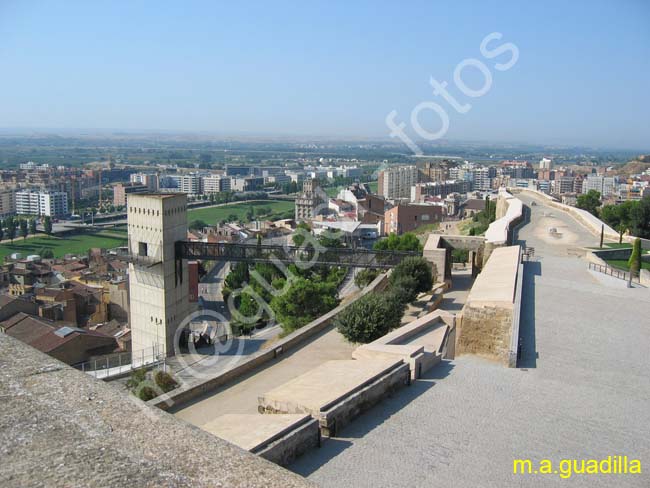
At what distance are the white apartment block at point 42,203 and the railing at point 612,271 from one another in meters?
54.8

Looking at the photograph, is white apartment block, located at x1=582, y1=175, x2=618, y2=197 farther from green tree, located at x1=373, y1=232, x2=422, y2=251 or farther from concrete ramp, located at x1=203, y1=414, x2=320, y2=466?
concrete ramp, located at x1=203, y1=414, x2=320, y2=466

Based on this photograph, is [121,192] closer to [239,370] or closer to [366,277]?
[366,277]

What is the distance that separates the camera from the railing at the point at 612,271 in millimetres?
7973

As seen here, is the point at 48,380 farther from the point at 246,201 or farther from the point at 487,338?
the point at 246,201

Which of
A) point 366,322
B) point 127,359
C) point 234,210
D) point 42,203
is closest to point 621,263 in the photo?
point 366,322

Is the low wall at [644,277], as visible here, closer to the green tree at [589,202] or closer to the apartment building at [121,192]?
the green tree at [589,202]

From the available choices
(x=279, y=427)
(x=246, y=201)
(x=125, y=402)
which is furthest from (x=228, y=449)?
(x=246, y=201)

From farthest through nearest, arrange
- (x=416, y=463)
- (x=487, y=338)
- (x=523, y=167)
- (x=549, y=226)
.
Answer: (x=523, y=167), (x=549, y=226), (x=487, y=338), (x=416, y=463)

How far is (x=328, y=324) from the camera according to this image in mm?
7590

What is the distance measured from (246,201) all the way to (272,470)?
6604 centimetres

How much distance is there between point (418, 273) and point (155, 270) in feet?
19.2

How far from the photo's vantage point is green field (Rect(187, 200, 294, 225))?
5331cm

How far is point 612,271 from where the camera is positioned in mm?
8219

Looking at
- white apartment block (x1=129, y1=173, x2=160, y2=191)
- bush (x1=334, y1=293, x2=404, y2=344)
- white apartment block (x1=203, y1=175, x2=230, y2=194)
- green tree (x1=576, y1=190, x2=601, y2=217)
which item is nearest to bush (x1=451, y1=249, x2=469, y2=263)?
bush (x1=334, y1=293, x2=404, y2=344)
